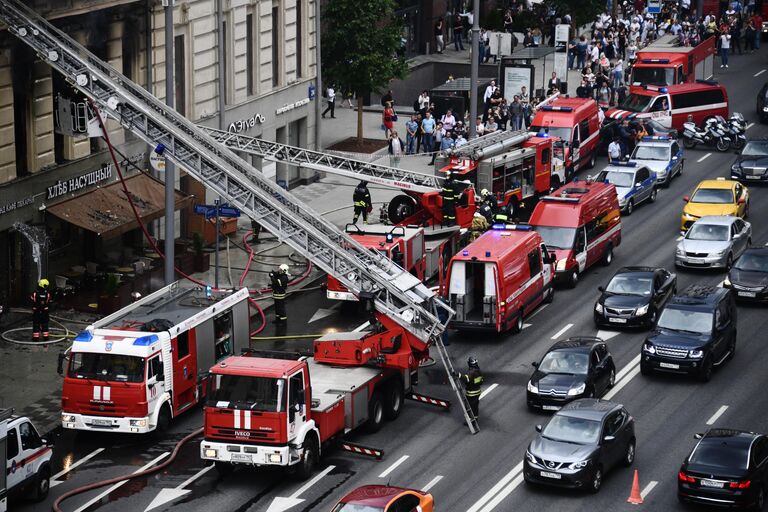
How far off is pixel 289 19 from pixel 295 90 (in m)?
2.74

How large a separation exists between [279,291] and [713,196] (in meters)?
17.1

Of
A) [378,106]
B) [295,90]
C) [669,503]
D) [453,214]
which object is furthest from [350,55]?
[669,503]

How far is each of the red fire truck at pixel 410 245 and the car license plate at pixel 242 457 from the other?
37.1ft

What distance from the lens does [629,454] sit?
32344 millimetres

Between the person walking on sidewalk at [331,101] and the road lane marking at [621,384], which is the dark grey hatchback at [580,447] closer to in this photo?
the road lane marking at [621,384]

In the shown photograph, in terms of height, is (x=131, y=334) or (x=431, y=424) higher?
(x=131, y=334)

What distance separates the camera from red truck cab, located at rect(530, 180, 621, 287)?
45656 millimetres

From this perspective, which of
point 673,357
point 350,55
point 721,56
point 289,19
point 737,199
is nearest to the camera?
point 673,357

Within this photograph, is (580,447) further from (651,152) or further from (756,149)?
(756,149)

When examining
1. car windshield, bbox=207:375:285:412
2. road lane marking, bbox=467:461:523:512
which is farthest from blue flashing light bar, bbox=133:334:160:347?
road lane marking, bbox=467:461:523:512

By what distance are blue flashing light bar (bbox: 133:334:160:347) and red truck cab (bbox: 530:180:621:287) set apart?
1559 centimetres

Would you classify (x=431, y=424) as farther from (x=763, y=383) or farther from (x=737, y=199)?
(x=737, y=199)

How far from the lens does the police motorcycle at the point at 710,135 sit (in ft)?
208

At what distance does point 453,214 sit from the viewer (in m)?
47.5
